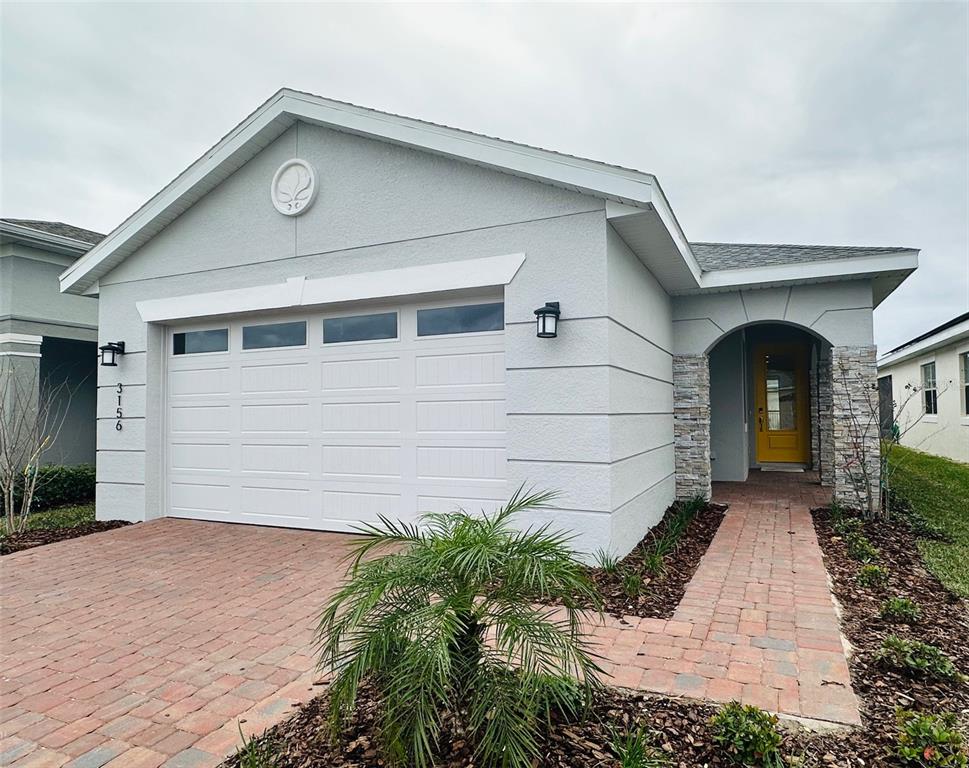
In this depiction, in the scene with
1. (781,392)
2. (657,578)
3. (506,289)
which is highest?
(506,289)

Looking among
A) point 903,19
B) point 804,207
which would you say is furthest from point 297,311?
point 804,207

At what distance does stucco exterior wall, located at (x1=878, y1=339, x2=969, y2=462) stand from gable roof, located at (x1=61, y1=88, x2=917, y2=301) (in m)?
6.82

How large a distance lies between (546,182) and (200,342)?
5209mm

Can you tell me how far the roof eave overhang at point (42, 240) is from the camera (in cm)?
971

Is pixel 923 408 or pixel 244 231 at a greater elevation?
pixel 244 231

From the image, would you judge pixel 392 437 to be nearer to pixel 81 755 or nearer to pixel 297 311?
pixel 297 311

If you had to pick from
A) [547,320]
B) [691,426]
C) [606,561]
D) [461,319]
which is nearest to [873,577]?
[606,561]

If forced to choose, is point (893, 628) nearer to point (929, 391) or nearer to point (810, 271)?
point (810, 271)

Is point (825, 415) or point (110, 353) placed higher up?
point (110, 353)

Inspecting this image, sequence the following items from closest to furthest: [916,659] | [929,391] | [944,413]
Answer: [916,659] < [944,413] < [929,391]

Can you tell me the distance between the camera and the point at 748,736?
2342mm

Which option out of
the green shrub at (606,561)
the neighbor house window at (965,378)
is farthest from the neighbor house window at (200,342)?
the neighbor house window at (965,378)

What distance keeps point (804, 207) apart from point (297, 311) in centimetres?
1606

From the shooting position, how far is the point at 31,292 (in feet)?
34.0
